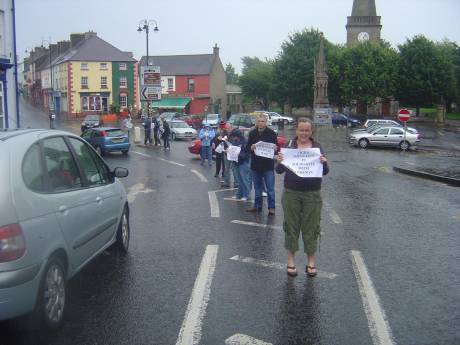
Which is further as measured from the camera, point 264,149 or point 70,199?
point 264,149

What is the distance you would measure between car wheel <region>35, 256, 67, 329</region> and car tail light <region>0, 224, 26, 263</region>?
37 cm

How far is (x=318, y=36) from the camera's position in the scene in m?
69.8

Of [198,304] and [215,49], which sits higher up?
[215,49]

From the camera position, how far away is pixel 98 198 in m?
5.88

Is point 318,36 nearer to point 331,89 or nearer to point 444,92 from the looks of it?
point 331,89

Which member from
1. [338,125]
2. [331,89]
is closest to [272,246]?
[338,125]

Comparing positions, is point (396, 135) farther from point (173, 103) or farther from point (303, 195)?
point (173, 103)

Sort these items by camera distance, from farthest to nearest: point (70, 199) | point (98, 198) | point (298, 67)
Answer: point (298, 67) < point (98, 198) < point (70, 199)

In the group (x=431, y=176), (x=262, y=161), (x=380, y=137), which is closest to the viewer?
(x=262, y=161)

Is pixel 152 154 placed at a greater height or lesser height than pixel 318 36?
lesser

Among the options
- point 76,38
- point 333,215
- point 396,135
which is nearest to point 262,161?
point 333,215

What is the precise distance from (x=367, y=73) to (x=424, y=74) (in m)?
6.65

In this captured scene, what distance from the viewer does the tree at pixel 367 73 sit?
6619 centimetres

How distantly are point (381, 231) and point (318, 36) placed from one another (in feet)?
211
